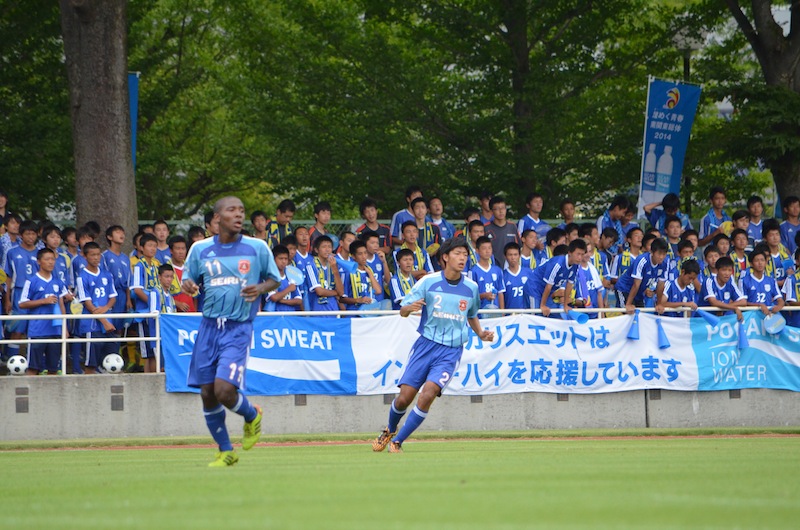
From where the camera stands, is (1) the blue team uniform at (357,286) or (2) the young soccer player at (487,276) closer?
(2) the young soccer player at (487,276)

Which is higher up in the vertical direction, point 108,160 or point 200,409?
point 108,160

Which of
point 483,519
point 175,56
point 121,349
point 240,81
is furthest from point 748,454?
point 175,56

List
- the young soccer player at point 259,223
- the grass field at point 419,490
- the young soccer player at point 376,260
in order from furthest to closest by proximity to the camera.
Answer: the young soccer player at point 259,223 < the young soccer player at point 376,260 < the grass field at point 419,490

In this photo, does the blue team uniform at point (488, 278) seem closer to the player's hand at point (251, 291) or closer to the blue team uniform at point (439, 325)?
the blue team uniform at point (439, 325)

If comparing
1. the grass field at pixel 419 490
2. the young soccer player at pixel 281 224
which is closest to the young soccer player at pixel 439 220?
the young soccer player at pixel 281 224

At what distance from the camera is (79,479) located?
9.98 metres

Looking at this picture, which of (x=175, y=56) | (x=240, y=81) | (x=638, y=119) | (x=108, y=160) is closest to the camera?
(x=108, y=160)

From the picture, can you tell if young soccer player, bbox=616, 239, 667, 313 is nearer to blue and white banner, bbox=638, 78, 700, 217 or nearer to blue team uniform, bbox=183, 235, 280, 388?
blue and white banner, bbox=638, 78, 700, 217

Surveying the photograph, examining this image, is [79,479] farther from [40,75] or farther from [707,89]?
[40,75]

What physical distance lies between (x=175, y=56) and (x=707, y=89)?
58.8 ft

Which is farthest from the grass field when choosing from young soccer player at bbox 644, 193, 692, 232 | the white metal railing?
young soccer player at bbox 644, 193, 692, 232

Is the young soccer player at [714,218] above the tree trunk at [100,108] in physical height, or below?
below

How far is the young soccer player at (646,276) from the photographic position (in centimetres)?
1980

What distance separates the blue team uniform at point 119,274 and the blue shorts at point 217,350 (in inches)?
312
